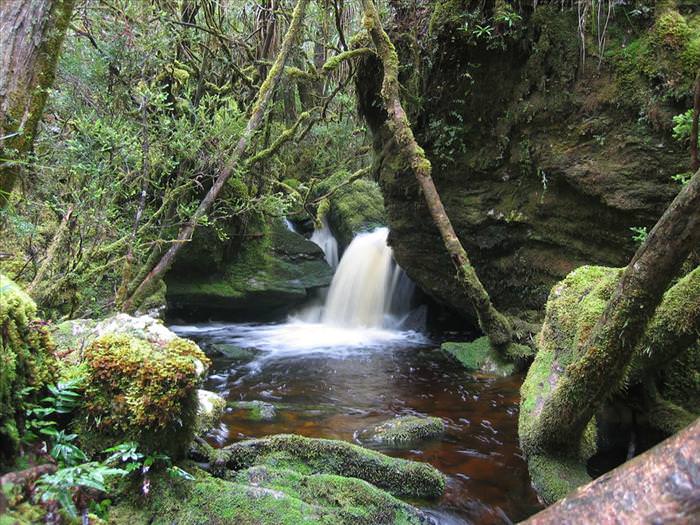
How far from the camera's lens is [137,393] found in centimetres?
181

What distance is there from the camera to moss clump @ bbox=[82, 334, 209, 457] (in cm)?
180

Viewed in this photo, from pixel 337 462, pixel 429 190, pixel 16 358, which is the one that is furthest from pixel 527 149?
pixel 16 358

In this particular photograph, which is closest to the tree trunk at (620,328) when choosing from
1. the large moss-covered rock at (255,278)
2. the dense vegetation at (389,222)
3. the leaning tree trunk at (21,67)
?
the dense vegetation at (389,222)

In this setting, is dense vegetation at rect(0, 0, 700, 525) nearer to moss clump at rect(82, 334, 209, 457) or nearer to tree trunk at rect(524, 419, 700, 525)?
moss clump at rect(82, 334, 209, 457)

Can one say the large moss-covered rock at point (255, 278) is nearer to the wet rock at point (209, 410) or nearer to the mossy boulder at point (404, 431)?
the wet rock at point (209, 410)

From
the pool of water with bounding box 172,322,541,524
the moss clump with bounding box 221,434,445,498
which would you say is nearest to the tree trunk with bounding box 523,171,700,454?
the pool of water with bounding box 172,322,541,524

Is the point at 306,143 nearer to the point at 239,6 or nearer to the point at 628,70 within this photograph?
the point at 239,6

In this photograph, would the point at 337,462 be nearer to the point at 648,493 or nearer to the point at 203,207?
the point at 648,493

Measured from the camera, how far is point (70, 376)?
6.16ft

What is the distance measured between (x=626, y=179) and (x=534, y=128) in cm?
147

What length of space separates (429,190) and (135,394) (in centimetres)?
520

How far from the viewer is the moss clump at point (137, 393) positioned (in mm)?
1800

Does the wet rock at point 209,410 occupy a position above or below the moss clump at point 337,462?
below

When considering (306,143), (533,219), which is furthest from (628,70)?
(306,143)
